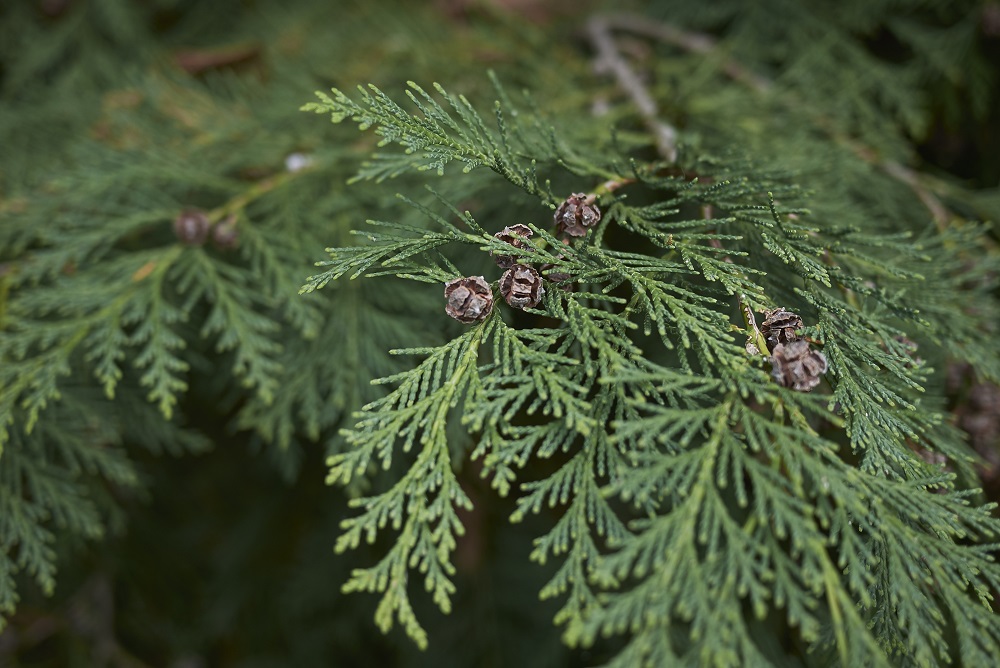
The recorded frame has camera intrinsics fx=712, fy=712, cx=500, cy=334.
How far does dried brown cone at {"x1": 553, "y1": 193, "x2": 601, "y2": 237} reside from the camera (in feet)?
2.72

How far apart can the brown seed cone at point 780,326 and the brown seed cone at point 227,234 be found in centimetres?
86

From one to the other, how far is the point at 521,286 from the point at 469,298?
59 mm

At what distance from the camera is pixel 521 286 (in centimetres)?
77

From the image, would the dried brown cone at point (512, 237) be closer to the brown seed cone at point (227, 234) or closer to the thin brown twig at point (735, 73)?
the brown seed cone at point (227, 234)

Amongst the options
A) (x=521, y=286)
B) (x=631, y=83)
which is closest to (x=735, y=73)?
(x=631, y=83)

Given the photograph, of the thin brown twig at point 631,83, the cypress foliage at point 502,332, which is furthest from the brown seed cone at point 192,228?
the thin brown twig at point 631,83

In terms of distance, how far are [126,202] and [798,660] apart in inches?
57.3

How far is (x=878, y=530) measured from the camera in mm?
695

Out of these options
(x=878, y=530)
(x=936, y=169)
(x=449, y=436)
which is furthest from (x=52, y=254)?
(x=936, y=169)

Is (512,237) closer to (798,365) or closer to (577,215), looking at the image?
(577,215)

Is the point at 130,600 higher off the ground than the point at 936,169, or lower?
lower

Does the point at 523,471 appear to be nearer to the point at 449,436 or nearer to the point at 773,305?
the point at 449,436

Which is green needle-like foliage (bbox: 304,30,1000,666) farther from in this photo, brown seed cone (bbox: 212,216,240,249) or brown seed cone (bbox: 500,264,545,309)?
brown seed cone (bbox: 212,216,240,249)

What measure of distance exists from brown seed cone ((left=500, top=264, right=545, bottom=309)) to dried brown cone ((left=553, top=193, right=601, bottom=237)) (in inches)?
3.4
